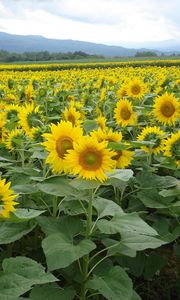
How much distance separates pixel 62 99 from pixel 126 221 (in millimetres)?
3803

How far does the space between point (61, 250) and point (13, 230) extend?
353 mm

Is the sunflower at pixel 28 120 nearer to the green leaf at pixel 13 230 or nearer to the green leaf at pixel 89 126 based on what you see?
the green leaf at pixel 89 126

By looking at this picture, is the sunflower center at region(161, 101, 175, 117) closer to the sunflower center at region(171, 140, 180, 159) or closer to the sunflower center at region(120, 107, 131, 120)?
the sunflower center at region(120, 107, 131, 120)

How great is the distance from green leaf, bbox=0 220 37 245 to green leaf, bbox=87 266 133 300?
36cm

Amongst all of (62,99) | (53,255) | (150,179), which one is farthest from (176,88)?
(53,255)

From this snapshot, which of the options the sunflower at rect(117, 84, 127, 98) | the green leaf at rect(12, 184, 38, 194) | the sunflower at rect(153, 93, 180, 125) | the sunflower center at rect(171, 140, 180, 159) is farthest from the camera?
the sunflower at rect(117, 84, 127, 98)

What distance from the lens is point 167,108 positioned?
3811 millimetres

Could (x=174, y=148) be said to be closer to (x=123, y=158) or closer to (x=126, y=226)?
(x=123, y=158)

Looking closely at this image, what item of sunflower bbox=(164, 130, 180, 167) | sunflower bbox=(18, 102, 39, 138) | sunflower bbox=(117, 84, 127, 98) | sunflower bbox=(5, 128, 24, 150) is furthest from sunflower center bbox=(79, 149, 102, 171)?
sunflower bbox=(117, 84, 127, 98)

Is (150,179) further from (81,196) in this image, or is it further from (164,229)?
(81,196)

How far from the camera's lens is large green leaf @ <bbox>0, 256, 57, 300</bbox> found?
159cm

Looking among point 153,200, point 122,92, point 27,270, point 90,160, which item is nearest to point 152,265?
point 153,200

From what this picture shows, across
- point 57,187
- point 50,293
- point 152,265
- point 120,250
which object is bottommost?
point 152,265

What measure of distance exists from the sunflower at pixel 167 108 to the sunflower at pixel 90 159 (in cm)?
190
